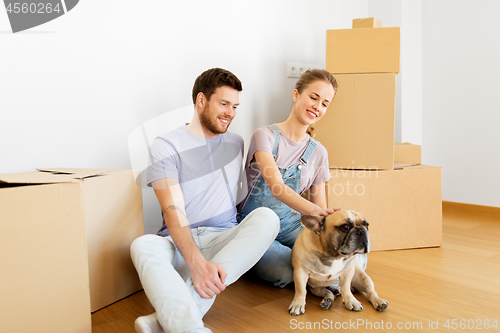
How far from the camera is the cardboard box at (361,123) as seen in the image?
172cm

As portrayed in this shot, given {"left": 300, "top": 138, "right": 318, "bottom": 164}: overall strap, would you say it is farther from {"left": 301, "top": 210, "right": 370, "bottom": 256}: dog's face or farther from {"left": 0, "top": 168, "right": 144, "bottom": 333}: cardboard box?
{"left": 0, "top": 168, "right": 144, "bottom": 333}: cardboard box

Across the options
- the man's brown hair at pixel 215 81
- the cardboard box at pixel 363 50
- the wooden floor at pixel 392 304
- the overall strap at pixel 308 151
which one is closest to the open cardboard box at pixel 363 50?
the cardboard box at pixel 363 50

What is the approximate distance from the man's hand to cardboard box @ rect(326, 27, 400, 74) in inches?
42.2

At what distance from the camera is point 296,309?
45.5 inches

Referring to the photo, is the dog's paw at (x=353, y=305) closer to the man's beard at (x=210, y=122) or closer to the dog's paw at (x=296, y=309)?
the dog's paw at (x=296, y=309)

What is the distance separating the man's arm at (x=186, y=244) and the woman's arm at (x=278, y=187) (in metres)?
0.31

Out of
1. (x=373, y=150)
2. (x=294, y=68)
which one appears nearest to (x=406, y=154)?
(x=373, y=150)

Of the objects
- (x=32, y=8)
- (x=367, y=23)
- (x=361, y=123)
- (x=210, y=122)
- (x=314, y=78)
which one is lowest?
(x=361, y=123)

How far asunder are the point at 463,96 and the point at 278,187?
157 cm

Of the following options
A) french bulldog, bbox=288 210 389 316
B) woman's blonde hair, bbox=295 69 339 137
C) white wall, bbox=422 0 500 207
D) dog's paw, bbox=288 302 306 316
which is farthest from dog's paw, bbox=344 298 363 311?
white wall, bbox=422 0 500 207

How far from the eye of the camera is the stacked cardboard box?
5.65ft

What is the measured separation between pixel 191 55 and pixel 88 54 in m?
0.44

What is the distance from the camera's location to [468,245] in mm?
1829

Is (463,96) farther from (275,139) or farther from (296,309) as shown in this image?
(296,309)
